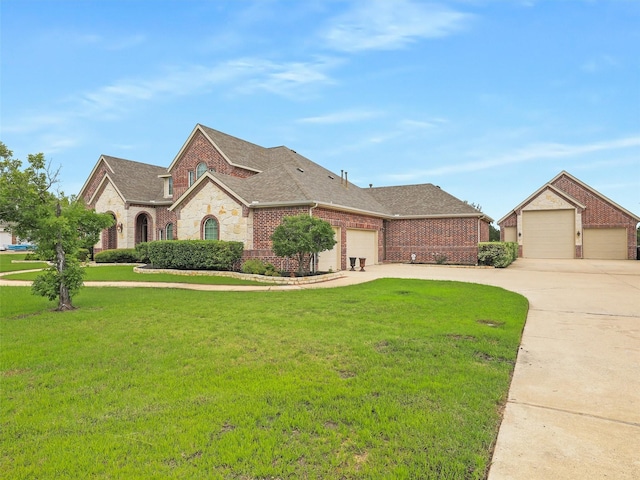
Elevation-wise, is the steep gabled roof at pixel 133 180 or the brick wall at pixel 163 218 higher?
the steep gabled roof at pixel 133 180

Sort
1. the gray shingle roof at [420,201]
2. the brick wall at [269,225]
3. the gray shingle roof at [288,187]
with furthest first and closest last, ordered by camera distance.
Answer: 1. the gray shingle roof at [420,201]
2. the gray shingle roof at [288,187]
3. the brick wall at [269,225]

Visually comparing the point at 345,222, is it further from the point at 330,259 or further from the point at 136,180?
the point at 136,180

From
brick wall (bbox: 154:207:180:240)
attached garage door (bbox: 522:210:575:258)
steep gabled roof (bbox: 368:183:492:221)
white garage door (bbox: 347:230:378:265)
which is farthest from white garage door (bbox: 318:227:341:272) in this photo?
attached garage door (bbox: 522:210:575:258)

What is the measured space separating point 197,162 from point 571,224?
1086 inches

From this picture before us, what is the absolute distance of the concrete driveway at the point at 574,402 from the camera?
8.86ft

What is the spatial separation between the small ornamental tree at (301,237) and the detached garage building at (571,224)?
69.5ft

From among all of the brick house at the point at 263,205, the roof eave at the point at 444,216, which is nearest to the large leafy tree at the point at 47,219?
the brick house at the point at 263,205

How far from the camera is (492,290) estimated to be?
11.4 m

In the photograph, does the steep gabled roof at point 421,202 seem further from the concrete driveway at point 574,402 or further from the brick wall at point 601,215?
the concrete driveway at point 574,402

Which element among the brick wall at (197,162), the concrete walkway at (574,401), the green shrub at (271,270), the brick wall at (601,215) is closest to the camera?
the concrete walkway at (574,401)

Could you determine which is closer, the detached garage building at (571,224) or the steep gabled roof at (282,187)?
the steep gabled roof at (282,187)

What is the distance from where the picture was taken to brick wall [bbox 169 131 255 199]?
883 inches

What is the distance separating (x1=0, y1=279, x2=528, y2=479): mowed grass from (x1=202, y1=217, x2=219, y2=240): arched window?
991cm

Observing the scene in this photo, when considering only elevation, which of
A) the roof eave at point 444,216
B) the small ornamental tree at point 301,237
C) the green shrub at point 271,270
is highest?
the roof eave at point 444,216
